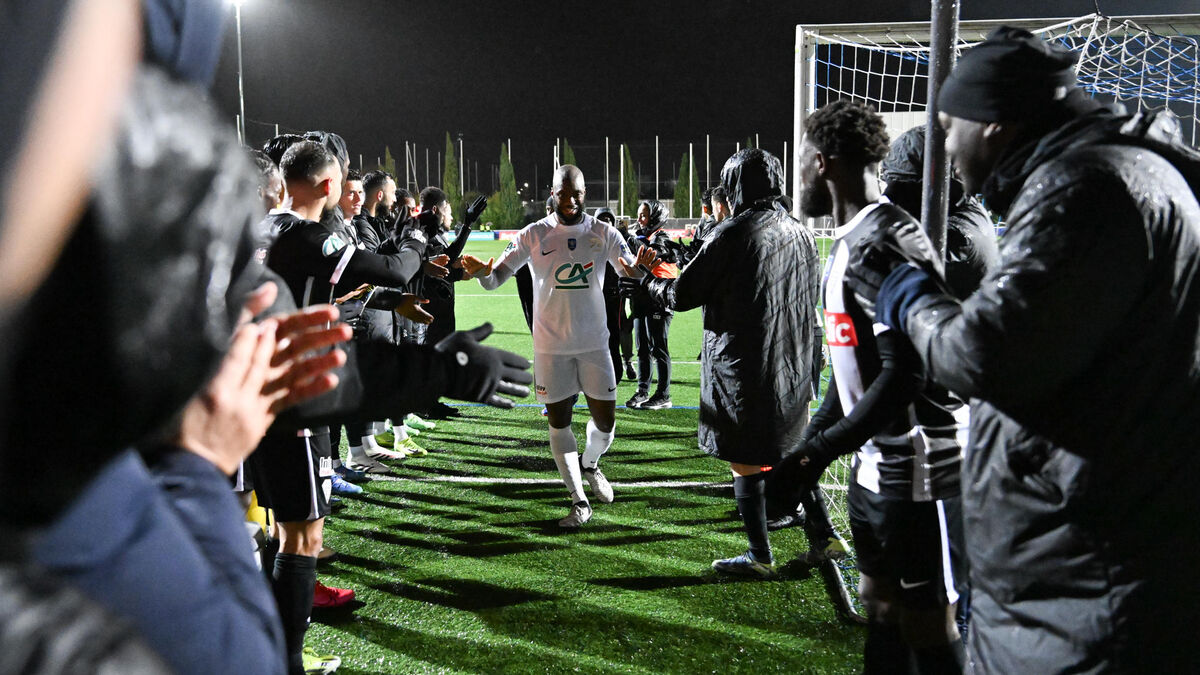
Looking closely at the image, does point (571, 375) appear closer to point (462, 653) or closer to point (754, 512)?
point (754, 512)

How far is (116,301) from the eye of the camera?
0.55 m

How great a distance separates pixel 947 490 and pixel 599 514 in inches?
123

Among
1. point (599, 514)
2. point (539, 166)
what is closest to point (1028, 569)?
point (599, 514)

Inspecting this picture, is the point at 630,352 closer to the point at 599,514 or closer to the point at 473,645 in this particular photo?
the point at 599,514

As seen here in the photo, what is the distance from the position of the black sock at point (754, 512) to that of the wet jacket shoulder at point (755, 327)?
0.13 metres

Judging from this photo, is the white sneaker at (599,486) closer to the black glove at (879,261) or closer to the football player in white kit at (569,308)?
the football player in white kit at (569,308)

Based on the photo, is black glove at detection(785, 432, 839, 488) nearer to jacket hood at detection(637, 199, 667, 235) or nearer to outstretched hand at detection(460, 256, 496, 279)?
outstretched hand at detection(460, 256, 496, 279)

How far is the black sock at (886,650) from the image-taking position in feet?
9.09

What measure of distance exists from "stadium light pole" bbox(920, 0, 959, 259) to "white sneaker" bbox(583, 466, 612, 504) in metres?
3.46

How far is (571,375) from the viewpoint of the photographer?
538 centimetres

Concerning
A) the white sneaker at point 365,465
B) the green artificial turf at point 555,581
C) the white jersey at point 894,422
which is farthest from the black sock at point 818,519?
the white sneaker at point 365,465

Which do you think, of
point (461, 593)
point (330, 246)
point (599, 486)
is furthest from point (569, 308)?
point (330, 246)

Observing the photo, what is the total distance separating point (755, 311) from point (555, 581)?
183 centimetres

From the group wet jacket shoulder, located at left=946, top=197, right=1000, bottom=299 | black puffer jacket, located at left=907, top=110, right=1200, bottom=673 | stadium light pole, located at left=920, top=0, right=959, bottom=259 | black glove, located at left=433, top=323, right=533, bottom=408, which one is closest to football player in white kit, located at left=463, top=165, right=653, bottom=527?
wet jacket shoulder, located at left=946, top=197, right=1000, bottom=299
